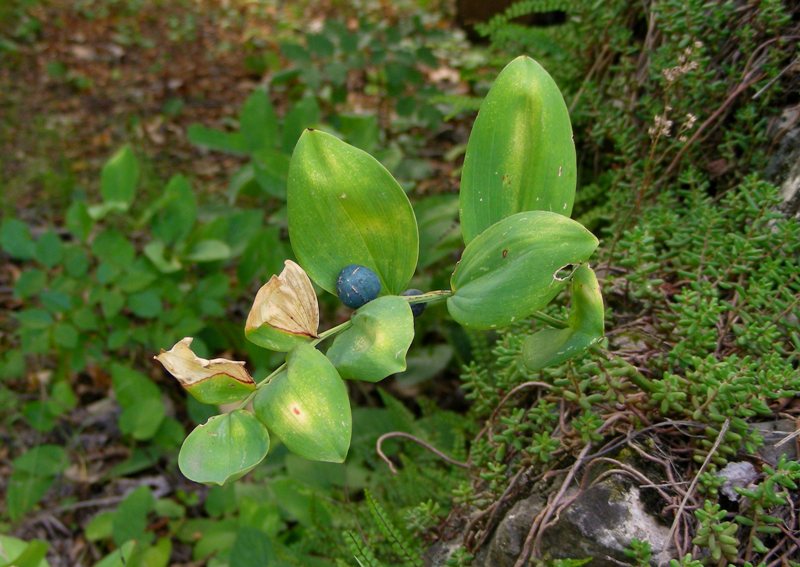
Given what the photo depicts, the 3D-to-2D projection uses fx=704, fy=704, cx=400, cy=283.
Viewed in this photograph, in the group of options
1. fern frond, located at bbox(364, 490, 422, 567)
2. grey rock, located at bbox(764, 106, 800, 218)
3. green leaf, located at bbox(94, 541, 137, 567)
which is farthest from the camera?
green leaf, located at bbox(94, 541, 137, 567)

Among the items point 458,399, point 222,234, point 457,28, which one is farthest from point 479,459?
point 457,28

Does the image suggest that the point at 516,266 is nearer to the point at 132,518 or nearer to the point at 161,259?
the point at 132,518

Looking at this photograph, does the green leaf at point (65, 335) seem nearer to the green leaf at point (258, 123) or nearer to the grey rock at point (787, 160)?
the green leaf at point (258, 123)

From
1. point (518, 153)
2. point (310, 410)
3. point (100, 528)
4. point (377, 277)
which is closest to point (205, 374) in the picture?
point (310, 410)

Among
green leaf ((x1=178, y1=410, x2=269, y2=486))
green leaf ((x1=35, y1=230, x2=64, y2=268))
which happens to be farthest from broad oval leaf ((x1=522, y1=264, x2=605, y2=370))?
green leaf ((x1=35, y1=230, x2=64, y2=268))

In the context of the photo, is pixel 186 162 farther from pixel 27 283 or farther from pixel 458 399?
pixel 458 399

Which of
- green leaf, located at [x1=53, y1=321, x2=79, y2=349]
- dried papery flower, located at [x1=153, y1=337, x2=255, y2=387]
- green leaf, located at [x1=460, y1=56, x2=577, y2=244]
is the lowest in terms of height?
green leaf, located at [x1=53, y1=321, x2=79, y2=349]

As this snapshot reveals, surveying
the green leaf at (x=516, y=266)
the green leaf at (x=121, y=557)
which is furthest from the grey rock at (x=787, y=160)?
the green leaf at (x=121, y=557)

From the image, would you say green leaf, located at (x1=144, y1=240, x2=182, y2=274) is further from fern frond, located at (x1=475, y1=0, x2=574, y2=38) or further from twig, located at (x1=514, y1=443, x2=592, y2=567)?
twig, located at (x1=514, y1=443, x2=592, y2=567)
